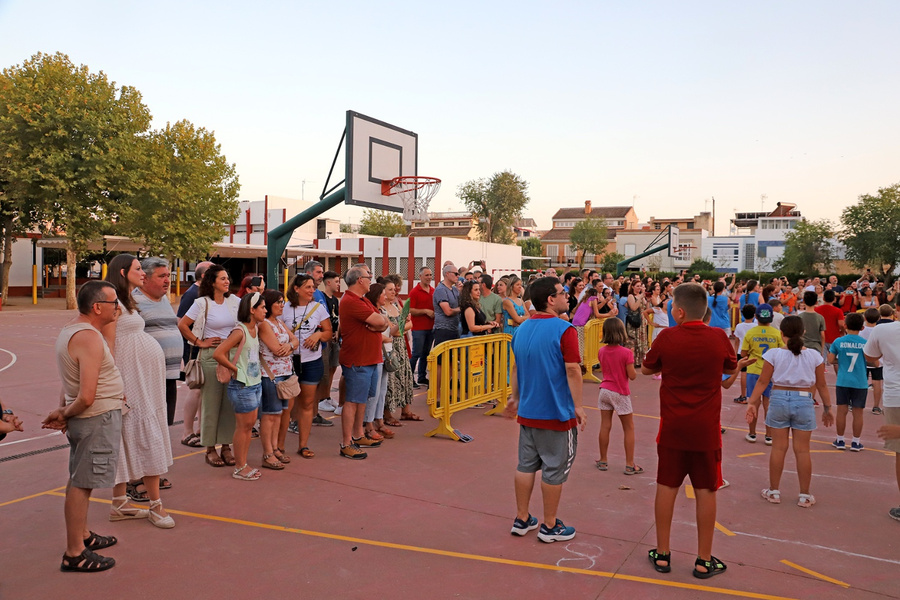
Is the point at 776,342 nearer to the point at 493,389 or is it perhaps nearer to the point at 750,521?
the point at 750,521

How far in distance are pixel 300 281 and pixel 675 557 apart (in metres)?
4.39

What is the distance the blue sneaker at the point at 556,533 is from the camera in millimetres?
4473

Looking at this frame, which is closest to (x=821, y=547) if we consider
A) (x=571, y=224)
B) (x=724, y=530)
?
(x=724, y=530)

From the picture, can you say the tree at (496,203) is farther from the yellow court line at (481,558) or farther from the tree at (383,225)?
the yellow court line at (481,558)

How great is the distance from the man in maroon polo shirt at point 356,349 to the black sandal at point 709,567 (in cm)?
353

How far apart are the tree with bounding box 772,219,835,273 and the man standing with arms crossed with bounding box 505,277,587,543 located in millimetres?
62620

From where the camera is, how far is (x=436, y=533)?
4617 mm

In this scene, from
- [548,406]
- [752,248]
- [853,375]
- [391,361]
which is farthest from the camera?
[752,248]

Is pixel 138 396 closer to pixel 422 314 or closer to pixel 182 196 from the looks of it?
pixel 422 314

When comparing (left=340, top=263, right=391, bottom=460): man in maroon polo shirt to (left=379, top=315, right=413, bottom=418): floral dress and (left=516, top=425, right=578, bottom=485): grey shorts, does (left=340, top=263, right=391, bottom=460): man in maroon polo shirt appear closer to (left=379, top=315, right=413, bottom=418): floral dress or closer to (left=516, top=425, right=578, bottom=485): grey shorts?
(left=379, top=315, right=413, bottom=418): floral dress

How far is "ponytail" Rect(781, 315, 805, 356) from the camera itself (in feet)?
17.8

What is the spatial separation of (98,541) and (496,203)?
199 feet

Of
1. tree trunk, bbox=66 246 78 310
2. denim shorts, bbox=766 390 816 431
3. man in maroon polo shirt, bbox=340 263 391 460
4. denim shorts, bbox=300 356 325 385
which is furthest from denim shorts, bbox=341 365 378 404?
tree trunk, bbox=66 246 78 310

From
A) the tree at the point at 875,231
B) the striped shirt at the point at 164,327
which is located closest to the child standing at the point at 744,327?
the striped shirt at the point at 164,327
